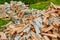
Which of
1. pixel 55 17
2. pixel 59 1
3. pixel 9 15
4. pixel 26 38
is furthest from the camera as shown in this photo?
pixel 59 1

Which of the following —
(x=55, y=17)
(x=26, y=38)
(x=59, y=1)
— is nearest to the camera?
(x=26, y=38)

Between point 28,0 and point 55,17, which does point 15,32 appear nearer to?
point 55,17

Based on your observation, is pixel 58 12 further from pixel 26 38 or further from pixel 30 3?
pixel 30 3

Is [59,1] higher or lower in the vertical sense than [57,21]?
lower

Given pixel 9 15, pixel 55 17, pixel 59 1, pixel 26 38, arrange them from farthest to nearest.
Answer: pixel 59 1
pixel 9 15
pixel 55 17
pixel 26 38

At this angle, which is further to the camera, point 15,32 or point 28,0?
point 28,0

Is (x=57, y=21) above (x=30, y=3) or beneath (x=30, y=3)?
above

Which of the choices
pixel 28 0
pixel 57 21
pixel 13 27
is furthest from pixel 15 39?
pixel 28 0

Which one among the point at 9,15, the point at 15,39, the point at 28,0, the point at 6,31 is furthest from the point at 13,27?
the point at 28,0

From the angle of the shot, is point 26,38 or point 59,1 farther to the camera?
point 59,1

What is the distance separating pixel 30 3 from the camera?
53.6 ft

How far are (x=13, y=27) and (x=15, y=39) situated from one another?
1.00m

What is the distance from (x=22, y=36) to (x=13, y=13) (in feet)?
12.5

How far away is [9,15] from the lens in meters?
12.2
